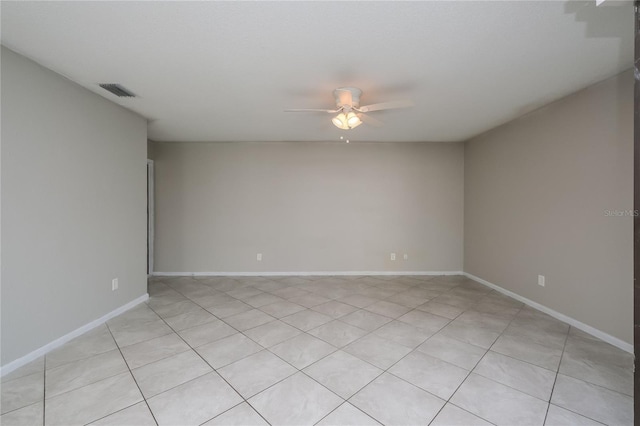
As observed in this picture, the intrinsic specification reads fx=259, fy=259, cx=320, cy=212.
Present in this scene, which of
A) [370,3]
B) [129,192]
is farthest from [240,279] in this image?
[370,3]

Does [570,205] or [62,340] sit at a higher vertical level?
[570,205]

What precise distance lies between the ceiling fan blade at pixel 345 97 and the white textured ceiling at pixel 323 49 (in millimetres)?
111

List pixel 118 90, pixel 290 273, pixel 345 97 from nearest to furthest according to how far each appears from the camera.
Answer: pixel 345 97, pixel 118 90, pixel 290 273

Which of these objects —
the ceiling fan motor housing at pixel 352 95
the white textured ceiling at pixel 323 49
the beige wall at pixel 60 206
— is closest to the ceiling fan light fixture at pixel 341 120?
the ceiling fan motor housing at pixel 352 95

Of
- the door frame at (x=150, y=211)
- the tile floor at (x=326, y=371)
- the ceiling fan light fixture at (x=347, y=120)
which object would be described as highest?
the ceiling fan light fixture at (x=347, y=120)

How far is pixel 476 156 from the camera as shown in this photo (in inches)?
175

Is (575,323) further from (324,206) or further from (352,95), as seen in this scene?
(324,206)

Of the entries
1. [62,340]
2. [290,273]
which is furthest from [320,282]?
[62,340]

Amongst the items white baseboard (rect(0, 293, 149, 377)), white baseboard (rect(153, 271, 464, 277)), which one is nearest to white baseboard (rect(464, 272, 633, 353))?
white baseboard (rect(153, 271, 464, 277))

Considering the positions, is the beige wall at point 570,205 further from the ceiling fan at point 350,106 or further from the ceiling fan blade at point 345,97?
the ceiling fan blade at point 345,97

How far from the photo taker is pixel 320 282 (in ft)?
14.4

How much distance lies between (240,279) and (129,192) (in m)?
2.18

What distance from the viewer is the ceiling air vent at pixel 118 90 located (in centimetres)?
255

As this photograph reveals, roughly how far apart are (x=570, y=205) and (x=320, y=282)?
3373 millimetres
